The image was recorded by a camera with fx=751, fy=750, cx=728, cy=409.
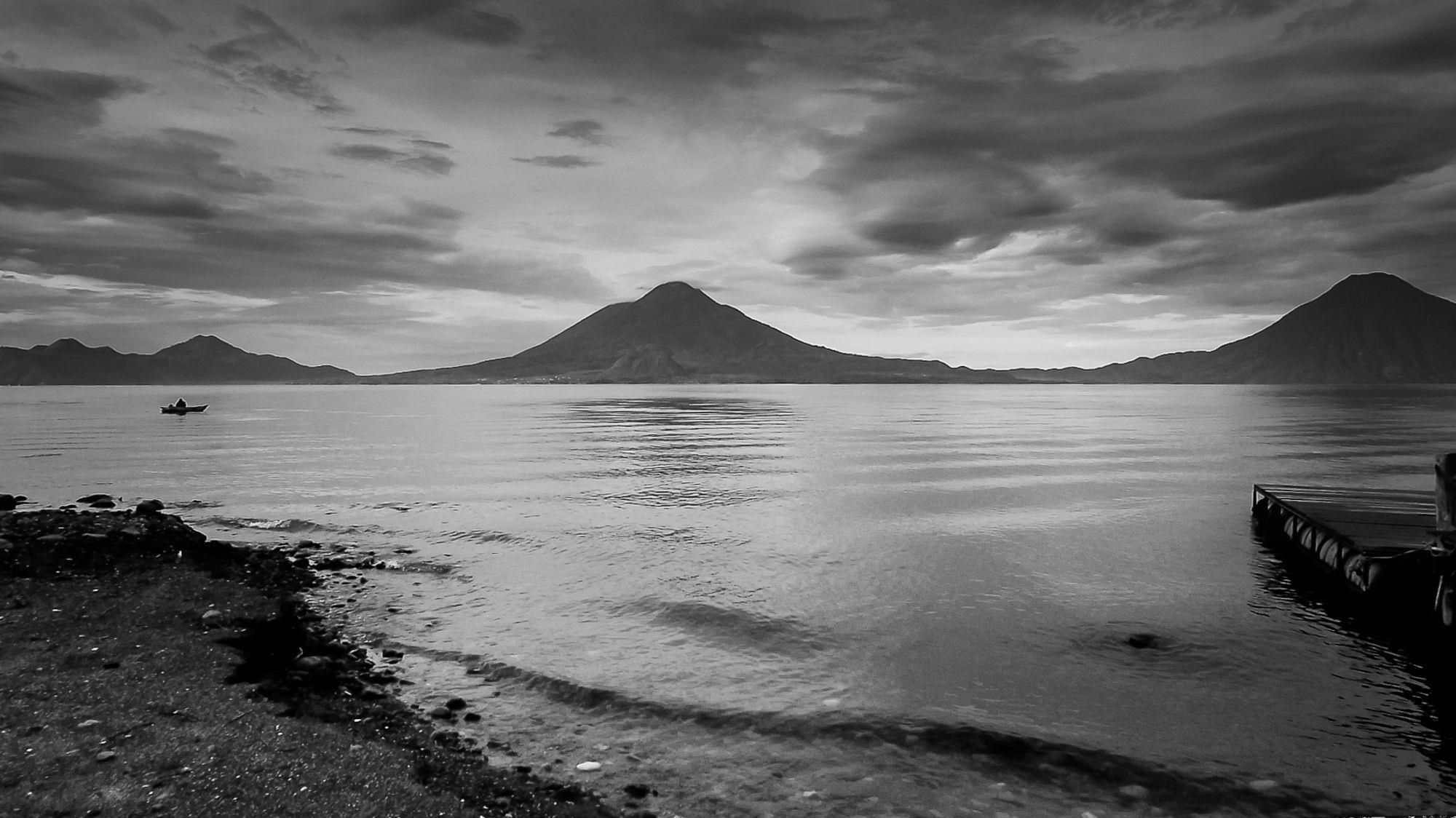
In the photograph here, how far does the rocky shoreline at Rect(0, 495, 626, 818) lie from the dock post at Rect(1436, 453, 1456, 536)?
2173 cm

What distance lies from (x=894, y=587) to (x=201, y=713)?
16530mm

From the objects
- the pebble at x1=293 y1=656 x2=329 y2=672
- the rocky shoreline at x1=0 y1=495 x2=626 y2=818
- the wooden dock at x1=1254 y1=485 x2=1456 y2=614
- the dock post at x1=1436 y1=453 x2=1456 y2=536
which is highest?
the dock post at x1=1436 y1=453 x2=1456 y2=536

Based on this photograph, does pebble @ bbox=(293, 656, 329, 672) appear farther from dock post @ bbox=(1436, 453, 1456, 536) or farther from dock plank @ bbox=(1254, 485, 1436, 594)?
dock post @ bbox=(1436, 453, 1456, 536)

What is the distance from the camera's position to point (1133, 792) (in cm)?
1049

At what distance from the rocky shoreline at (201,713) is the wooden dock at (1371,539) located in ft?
68.3

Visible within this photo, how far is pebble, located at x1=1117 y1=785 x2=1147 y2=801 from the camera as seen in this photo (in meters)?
10.4

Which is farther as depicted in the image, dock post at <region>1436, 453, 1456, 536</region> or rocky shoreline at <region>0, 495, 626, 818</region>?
dock post at <region>1436, 453, 1456, 536</region>

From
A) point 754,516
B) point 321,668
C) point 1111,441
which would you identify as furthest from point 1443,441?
point 321,668

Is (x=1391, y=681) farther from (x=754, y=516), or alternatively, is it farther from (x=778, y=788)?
(x=754, y=516)

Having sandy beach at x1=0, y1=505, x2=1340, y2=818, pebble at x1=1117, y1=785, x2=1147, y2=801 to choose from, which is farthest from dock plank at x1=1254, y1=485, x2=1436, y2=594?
pebble at x1=1117, y1=785, x2=1147, y2=801

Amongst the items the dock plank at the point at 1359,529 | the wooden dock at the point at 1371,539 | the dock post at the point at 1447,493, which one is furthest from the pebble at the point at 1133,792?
the dock plank at the point at 1359,529

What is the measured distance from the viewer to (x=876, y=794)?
1029 cm

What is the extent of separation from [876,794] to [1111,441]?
78.1 metres

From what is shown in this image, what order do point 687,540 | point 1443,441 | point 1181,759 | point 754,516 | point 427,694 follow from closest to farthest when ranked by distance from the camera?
point 1181,759 → point 427,694 → point 687,540 → point 754,516 → point 1443,441
